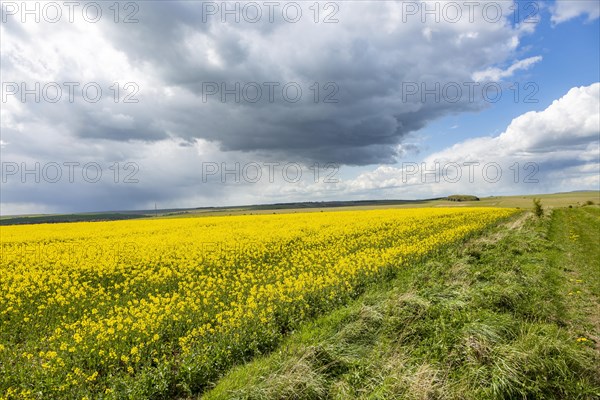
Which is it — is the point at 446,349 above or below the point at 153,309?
above

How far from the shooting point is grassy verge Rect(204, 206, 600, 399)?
518cm

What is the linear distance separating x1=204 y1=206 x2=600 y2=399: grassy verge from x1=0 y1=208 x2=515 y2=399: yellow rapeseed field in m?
1.04

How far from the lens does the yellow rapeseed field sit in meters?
6.53

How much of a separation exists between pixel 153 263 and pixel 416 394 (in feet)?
44.2

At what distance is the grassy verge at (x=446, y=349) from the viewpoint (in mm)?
5176

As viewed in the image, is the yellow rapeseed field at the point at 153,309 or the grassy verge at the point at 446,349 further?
the yellow rapeseed field at the point at 153,309

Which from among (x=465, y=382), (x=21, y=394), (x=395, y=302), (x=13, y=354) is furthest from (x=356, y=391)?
(x=13, y=354)

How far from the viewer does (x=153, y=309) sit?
9.12 m

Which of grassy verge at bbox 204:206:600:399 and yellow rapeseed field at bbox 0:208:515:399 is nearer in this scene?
grassy verge at bbox 204:206:600:399

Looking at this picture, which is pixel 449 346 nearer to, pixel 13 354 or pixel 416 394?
pixel 416 394

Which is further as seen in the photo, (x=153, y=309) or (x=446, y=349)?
(x=153, y=309)

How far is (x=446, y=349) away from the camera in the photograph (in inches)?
239

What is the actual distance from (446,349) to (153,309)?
7.15m

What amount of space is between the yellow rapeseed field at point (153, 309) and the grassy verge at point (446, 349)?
41.0 inches
